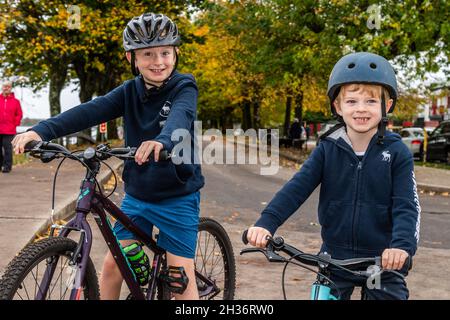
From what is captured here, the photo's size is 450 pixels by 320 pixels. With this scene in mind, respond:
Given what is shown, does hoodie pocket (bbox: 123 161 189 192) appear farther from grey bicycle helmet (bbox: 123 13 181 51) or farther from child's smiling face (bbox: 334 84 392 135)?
child's smiling face (bbox: 334 84 392 135)

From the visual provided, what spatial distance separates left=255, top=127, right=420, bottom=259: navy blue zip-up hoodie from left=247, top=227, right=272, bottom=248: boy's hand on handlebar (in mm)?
197

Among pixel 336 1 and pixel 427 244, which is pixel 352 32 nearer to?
pixel 336 1

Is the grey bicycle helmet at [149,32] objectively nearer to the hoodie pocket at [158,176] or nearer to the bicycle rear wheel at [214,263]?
the hoodie pocket at [158,176]

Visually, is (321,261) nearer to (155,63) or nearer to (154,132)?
(154,132)

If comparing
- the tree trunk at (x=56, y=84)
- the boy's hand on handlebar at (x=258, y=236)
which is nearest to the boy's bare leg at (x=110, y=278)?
the boy's hand on handlebar at (x=258, y=236)

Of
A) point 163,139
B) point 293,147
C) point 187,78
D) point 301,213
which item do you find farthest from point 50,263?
point 293,147

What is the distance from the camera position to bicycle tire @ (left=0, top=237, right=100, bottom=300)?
253 cm

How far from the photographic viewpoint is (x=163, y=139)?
287 cm

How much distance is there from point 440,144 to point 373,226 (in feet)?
76.3

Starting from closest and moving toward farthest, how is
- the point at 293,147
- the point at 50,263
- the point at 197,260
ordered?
the point at 50,263, the point at 197,260, the point at 293,147

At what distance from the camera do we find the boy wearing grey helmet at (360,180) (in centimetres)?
269

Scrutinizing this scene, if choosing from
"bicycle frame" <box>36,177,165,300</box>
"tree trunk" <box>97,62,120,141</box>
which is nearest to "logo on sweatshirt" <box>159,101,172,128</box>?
"bicycle frame" <box>36,177,165,300</box>

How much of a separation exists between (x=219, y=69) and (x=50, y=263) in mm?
35588

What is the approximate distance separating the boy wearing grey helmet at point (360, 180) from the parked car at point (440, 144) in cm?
2259
